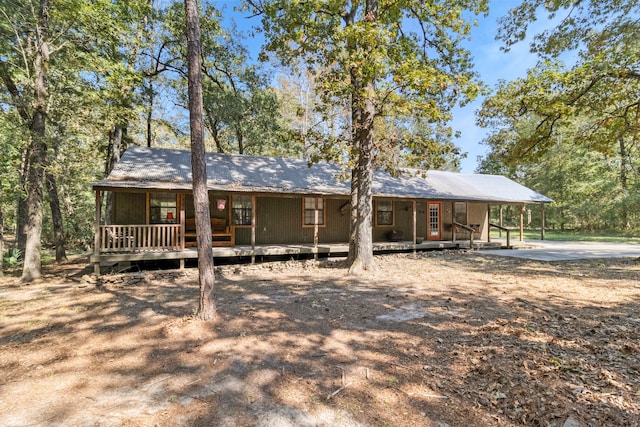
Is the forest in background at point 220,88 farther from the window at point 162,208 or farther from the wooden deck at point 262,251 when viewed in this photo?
the wooden deck at point 262,251

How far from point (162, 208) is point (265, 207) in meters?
3.58

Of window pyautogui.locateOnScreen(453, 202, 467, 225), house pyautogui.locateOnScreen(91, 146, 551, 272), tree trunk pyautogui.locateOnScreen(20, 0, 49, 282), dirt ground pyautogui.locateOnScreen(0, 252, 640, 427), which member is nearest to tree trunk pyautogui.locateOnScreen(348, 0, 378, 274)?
house pyautogui.locateOnScreen(91, 146, 551, 272)

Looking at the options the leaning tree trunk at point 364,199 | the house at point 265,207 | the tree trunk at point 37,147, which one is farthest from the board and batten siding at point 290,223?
the tree trunk at point 37,147

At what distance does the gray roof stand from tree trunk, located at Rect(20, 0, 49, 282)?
1.67m

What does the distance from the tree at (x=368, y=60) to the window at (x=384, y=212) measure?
4.53 meters

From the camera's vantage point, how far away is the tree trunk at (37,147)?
8.42 metres

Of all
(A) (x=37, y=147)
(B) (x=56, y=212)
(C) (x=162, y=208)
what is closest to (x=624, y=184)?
(C) (x=162, y=208)

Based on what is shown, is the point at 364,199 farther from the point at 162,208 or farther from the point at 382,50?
the point at 162,208

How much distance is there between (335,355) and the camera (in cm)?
386

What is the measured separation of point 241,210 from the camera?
12102 mm

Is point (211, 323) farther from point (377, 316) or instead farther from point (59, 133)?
point (59, 133)

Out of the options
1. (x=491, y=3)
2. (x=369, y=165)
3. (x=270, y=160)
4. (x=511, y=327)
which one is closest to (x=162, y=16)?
(x=270, y=160)

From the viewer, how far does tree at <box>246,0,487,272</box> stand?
25.8 feet

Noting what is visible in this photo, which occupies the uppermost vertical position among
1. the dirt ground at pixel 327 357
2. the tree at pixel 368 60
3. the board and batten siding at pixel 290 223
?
the tree at pixel 368 60
